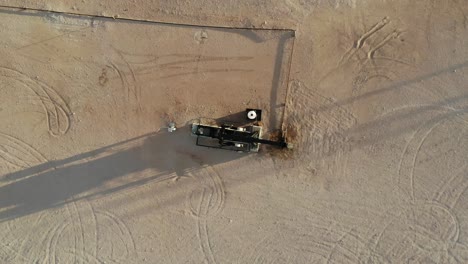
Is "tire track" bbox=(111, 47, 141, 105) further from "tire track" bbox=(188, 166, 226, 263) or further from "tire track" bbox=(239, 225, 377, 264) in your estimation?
"tire track" bbox=(239, 225, 377, 264)

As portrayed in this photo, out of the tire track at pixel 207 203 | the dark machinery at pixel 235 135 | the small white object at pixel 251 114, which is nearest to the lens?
the dark machinery at pixel 235 135

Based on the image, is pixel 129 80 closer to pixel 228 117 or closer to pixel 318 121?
pixel 228 117

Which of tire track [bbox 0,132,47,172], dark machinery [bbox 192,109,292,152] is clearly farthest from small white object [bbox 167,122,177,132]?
tire track [bbox 0,132,47,172]

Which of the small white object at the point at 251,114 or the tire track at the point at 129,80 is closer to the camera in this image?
the small white object at the point at 251,114

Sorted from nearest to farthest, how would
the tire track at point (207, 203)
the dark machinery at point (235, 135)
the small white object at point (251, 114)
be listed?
the dark machinery at point (235, 135), the small white object at point (251, 114), the tire track at point (207, 203)

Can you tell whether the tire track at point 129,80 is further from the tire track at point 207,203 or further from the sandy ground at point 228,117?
the tire track at point 207,203

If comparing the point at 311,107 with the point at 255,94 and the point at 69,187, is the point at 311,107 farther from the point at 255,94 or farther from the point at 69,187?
the point at 69,187

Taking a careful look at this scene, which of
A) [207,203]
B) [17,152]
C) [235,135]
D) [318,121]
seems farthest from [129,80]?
[318,121]

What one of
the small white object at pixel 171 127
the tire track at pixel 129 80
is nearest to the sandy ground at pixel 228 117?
the tire track at pixel 129 80
